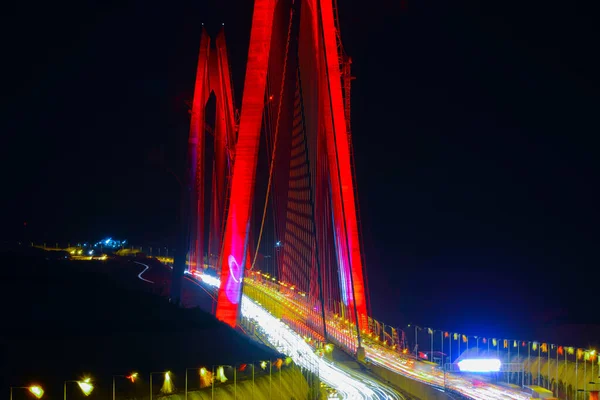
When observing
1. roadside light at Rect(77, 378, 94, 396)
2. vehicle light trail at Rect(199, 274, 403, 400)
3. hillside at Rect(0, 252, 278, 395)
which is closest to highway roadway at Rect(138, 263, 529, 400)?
vehicle light trail at Rect(199, 274, 403, 400)

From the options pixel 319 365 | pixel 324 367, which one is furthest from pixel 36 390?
pixel 324 367

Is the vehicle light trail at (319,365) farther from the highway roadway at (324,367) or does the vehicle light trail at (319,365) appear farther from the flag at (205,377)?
the flag at (205,377)

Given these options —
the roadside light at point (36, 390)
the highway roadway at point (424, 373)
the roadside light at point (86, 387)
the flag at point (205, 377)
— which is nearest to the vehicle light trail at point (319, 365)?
the highway roadway at point (424, 373)

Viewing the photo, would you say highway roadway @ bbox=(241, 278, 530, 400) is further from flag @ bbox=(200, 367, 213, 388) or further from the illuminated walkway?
flag @ bbox=(200, 367, 213, 388)

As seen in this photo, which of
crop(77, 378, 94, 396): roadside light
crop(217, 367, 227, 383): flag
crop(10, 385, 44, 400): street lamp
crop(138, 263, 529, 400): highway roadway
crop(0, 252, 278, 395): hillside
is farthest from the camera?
crop(138, 263, 529, 400): highway roadway

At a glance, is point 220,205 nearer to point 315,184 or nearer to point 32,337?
point 315,184

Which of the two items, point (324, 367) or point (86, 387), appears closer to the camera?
point (86, 387)

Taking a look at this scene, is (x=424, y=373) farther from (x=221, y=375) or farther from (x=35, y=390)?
(x=35, y=390)

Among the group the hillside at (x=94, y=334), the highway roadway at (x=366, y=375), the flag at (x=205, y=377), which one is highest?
the hillside at (x=94, y=334)

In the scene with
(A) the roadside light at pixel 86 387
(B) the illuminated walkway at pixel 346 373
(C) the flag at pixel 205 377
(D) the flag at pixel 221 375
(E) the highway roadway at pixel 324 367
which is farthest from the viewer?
(B) the illuminated walkway at pixel 346 373

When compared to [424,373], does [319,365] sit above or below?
above

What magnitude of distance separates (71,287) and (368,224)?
59.7 meters

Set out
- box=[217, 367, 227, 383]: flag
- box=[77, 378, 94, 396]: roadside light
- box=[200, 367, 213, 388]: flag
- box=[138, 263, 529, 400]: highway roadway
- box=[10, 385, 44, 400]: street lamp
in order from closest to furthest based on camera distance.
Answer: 1. box=[10, 385, 44, 400]: street lamp
2. box=[77, 378, 94, 396]: roadside light
3. box=[200, 367, 213, 388]: flag
4. box=[217, 367, 227, 383]: flag
5. box=[138, 263, 529, 400]: highway roadway

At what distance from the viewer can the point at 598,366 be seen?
2072 centimetres
